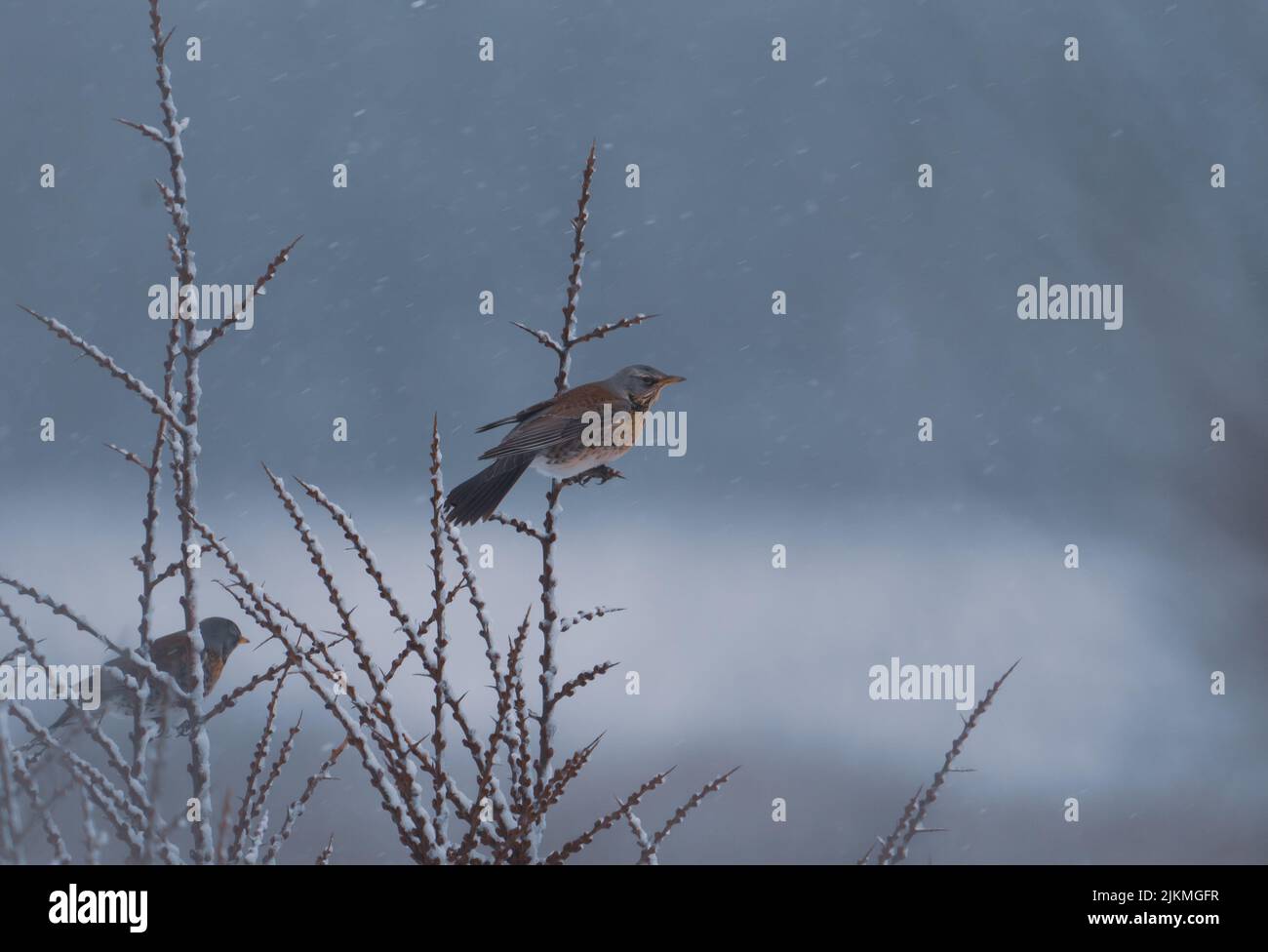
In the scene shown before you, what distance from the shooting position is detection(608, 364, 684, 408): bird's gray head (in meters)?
3.14

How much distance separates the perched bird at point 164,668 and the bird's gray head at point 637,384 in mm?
1327

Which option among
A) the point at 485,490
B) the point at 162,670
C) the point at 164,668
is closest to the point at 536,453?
the point at 485,490

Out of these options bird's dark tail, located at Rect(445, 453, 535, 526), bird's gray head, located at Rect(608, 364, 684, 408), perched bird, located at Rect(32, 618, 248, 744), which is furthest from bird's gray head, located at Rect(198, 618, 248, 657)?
bird's gray head, located at Rect(608, 364, 684, 408)

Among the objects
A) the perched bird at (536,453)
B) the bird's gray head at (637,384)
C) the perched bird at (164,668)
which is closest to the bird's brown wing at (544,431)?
the perched bird at (536,453)

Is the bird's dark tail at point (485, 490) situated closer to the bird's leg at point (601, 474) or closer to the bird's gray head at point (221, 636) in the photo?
the bird's leg at point (601, 474)

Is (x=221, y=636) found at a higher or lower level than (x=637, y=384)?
lower

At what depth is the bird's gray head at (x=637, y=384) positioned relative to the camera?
3.14 m

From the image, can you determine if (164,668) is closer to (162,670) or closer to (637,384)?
(162,670)

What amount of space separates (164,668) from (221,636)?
32cm

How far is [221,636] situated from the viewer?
3.71 m

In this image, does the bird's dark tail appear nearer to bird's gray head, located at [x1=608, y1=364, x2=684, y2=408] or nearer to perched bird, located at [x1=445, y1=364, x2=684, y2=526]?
perched bird, located at [x1=445, y1=364, x2=684, y2=526]
